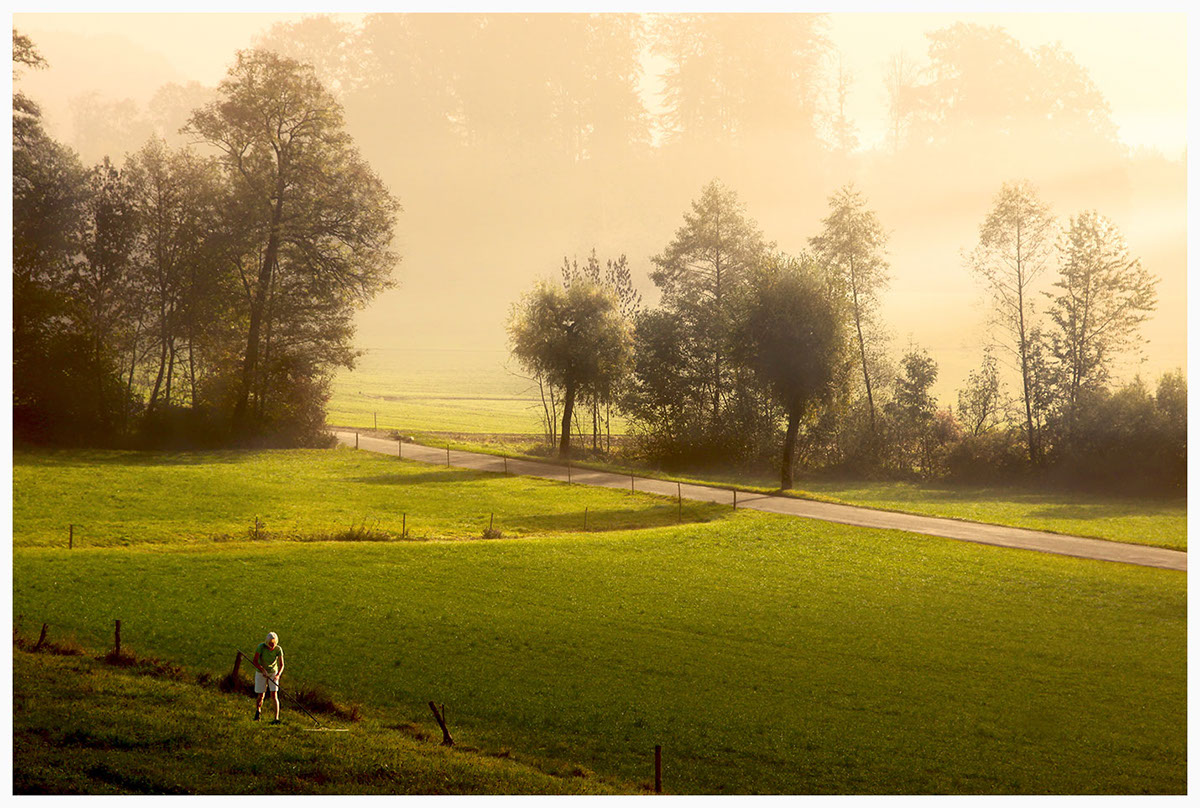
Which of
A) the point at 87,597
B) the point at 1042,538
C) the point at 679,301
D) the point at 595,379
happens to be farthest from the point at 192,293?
the point at 1042,538

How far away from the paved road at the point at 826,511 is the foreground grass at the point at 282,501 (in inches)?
113

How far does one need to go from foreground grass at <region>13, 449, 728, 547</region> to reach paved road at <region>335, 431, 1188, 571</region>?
2.86 m

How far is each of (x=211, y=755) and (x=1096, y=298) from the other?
2438 inches

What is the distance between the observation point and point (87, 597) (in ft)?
82.2

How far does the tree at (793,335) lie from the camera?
51656 mm

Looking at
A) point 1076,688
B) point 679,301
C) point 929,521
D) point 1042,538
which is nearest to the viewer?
point 1076,688

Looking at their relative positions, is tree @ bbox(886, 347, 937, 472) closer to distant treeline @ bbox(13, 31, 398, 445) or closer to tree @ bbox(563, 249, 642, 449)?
tree @ bbox(563, 249, 642, 449)

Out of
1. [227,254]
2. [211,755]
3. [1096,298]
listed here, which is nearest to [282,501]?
[227,254]

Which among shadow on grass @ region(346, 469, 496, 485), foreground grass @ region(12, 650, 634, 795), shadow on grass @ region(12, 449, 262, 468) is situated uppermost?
shadow on grass @ region(12, 449, 262, 468)

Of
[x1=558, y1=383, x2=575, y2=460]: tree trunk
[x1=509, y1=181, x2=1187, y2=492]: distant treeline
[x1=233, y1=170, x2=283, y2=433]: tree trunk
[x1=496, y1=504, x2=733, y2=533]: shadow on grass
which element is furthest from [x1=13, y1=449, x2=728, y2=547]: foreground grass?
[x1=509, y1=181, x2=1187, y2=492]: distant treeline

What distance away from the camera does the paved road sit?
35.4 m

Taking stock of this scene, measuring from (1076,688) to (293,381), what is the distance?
52274mm

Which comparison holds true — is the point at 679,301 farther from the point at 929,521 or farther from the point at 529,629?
the point at 529,629

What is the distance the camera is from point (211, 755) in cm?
1573
